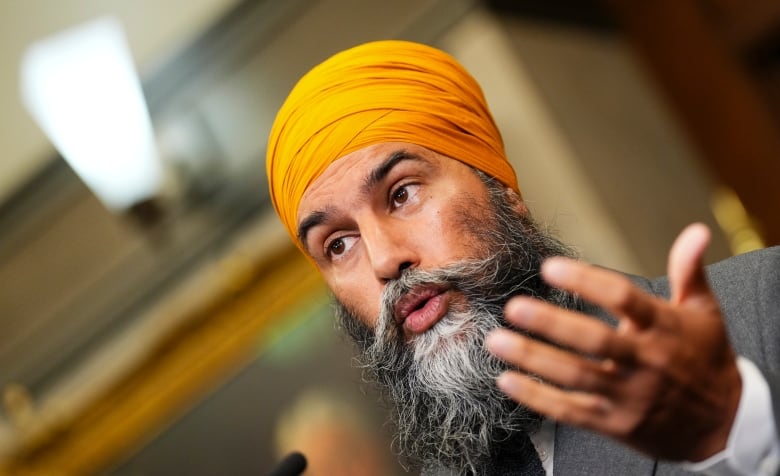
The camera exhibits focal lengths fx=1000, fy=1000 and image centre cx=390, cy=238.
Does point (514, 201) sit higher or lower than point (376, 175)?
lower

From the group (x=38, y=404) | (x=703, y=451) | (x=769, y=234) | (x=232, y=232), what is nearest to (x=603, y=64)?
(x=769, y=234)

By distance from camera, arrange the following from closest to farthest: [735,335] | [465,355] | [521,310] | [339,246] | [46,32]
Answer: [521,310] → [735,335] → [465,355] → [339,246] → [46,32]

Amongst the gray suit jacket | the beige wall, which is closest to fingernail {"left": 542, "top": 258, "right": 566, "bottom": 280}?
the gray suit jacket

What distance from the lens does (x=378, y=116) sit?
6.43ft

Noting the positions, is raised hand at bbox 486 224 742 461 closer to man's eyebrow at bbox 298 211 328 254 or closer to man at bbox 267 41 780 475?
man at bbox 267 41 780 475

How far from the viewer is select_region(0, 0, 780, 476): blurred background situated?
323cm

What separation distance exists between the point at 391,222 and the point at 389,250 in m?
0.08

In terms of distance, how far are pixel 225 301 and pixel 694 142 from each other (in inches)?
67.9

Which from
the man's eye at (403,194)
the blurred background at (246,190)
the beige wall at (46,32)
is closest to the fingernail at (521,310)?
the man's eye at (403,194)

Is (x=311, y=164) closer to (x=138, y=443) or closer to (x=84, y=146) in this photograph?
(x=84, y=146)

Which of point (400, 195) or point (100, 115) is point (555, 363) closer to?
point (400, 195)

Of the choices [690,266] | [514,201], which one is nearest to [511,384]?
[690,266]

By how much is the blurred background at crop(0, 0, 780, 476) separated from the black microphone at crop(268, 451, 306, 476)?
4.59ft

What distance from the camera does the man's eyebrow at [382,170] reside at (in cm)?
190
